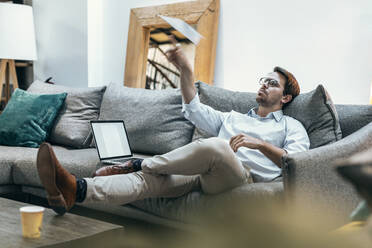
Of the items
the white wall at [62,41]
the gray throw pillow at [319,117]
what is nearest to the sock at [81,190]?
the gray throw pillow at [319,117]

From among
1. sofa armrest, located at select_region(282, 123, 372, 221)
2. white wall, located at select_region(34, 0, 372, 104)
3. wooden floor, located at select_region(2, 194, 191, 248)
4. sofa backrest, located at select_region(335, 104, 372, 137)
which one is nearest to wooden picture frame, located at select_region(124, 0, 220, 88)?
white wall, located at select_region(34, 0, 372, 104)

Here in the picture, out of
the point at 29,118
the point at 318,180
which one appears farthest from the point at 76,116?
the point at 318,180

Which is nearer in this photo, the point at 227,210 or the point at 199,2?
the point at 227,210

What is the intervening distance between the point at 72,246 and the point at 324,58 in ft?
6.54

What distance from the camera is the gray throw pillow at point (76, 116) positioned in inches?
108

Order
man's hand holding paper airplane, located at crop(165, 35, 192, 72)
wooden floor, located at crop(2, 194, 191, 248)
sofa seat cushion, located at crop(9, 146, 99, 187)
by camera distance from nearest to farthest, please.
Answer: wooden floor, located at crop(2, 194, 191, 248)
man's hand holding paper airplane, located at crop(165, 35, 192, 72)
sofa seat cushion, located at crop(9, 146, 99, 187)

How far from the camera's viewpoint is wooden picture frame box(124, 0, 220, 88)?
299 centimetres

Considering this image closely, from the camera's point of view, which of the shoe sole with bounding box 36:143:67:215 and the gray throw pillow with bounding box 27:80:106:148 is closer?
the shoe sole with bounding box 36:143:67:215

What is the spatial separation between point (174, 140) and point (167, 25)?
1.27 m

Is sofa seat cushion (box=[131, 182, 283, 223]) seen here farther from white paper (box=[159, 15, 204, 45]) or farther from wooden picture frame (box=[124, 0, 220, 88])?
wooden picture frame (box=[124, 0, 220, 88])

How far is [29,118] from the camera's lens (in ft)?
8.87

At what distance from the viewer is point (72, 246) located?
117cm

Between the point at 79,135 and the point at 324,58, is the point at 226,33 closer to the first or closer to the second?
the point at 324,58

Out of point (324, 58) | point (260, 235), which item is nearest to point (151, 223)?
point (260, 235)
